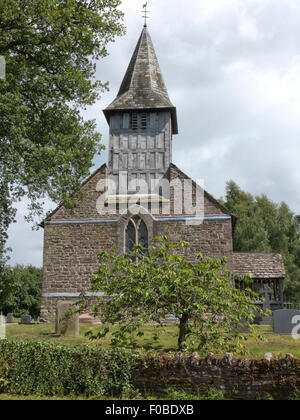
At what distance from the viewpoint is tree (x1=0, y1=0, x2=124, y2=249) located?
1287cm

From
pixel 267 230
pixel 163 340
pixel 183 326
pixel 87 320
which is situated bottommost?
pixel 163 340

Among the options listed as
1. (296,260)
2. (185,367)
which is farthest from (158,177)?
(296,260)

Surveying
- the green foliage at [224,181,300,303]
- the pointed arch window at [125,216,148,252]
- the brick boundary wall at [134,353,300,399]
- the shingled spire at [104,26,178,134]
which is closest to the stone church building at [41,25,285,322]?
the pointed arch window at [125,216,148,252]

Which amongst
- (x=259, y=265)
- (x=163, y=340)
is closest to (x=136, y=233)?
(x=163, y=340)

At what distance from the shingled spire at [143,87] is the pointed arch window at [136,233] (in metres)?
6.72

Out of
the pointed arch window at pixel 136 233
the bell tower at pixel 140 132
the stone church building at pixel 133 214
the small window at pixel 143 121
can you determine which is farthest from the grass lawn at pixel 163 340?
the small window at pixel 143 121

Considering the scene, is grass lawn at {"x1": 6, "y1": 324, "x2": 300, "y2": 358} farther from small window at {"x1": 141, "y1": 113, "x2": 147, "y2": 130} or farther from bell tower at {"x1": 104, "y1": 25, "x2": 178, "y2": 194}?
small window at {"x1": 141, "y1": 113, "x2": 147, "y2": 130}

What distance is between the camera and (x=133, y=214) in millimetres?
20250

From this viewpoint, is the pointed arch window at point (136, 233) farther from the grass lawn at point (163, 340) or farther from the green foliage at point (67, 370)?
the green foliage at point (67, 370)

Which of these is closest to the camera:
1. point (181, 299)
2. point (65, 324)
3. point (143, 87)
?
point (181, 299)

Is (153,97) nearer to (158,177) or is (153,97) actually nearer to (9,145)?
(158,177)

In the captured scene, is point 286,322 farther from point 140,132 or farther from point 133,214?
point 140,132

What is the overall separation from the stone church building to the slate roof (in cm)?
6

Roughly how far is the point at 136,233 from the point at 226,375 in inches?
471
